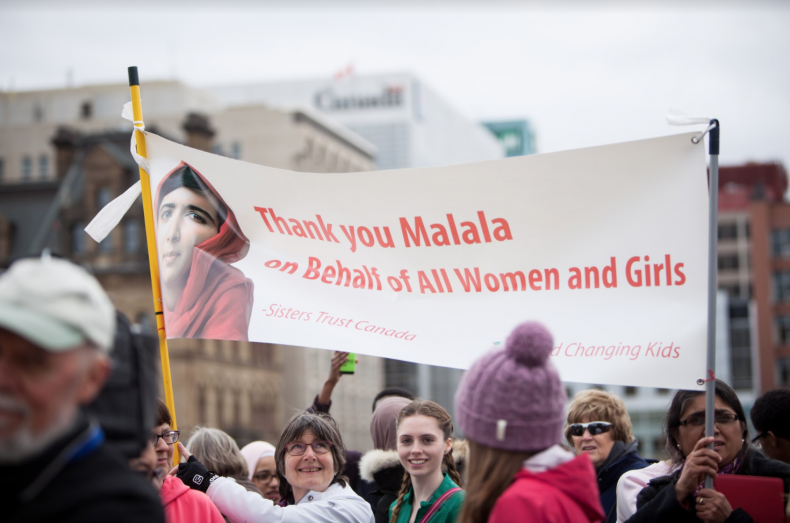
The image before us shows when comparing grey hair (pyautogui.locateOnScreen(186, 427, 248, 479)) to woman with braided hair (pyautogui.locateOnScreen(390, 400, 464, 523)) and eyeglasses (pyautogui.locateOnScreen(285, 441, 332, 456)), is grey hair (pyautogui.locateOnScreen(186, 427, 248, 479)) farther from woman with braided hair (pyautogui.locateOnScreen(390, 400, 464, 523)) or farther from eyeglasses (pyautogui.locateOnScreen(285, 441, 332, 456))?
woman with braided hair (pyautogui.locateOnScreen(390, 400, 464, 523))

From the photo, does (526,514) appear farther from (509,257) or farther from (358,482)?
(358,482)

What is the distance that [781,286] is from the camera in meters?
84.0

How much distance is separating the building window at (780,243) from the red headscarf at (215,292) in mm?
85129

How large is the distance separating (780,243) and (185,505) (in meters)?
Result: 87.2

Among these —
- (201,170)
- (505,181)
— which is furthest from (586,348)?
(201,170)

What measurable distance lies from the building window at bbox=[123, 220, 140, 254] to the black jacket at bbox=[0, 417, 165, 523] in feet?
166

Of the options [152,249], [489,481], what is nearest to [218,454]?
[152,249]

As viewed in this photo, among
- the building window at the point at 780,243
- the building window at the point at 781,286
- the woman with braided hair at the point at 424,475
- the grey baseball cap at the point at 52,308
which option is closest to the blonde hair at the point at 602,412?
the woman with braided hair at the point at 424,475

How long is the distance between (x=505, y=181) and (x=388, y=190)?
636mm

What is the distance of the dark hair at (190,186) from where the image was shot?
5.44 metres

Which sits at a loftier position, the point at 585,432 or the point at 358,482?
the point at 585,432

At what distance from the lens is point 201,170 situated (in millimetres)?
5523

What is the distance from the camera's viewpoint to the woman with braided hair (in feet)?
15.1

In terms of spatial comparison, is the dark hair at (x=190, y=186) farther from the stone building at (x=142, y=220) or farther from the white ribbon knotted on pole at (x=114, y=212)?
the stone building at (x=142, y=220)
